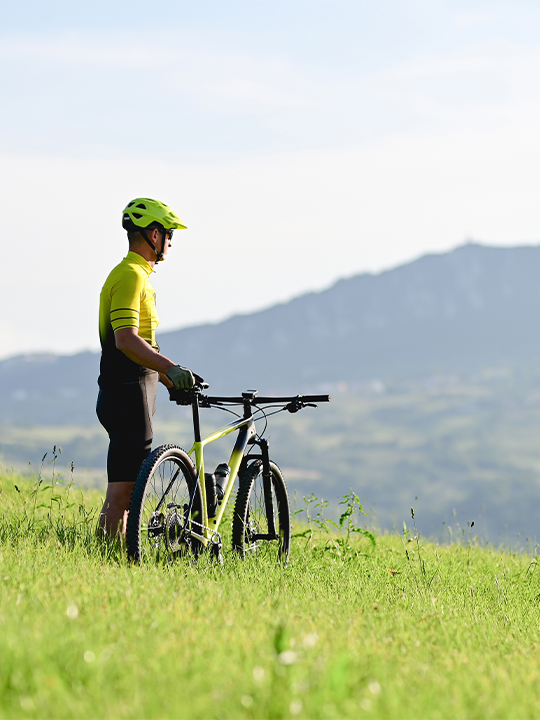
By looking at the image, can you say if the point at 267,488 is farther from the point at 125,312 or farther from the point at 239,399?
the point at 125,312

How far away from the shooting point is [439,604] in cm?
579

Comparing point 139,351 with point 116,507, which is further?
point 116,507

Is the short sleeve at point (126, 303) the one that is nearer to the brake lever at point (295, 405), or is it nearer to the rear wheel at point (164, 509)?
the rear wheel at point (164, 509)

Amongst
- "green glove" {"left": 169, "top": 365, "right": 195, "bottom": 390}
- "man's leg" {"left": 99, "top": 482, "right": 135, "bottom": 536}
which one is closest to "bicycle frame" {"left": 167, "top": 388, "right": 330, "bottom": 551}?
"green glove" {"left": 169, "top": 365, "right": 195, "bottom": 390}

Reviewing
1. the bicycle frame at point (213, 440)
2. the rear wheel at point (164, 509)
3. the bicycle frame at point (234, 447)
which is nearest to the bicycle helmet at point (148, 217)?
the bicycle frame at point (234, 447)

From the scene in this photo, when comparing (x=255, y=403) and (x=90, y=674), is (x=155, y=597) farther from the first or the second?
(x=255, y=403)

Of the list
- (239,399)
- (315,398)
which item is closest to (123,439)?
(239,399)

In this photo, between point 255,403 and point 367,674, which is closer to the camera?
point 367,674

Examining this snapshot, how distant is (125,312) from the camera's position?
18.9ft

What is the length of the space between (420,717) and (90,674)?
1.25m

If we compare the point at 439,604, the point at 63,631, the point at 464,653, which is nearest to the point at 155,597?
the point at 63,631

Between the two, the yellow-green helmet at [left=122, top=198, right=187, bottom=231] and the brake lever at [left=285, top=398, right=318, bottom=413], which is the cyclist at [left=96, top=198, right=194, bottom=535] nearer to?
the yellow-green helmet at [left=122, top=198, right=187, bottom=231]

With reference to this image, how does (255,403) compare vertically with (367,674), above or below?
above

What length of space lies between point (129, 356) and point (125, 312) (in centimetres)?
33
